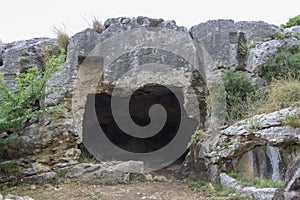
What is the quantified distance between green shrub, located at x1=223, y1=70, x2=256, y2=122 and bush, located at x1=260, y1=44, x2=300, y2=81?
0.50 meters

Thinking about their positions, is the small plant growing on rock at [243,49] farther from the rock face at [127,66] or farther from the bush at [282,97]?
the bush at [282,97]

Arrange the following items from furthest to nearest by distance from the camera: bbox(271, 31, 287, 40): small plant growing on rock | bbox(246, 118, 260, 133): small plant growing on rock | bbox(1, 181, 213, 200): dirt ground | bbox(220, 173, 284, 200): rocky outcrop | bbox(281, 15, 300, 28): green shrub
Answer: bbox(281, 15, 300, 28): green shrub < bbox(271, 31, 287, 40): small plant growing on rock < bbox(246, 118, 260, 133): small plant growing on rock < bbox(1, 181, 213, 200): dirt ground < bbox(220, 173, 284, 200): rocky outcrop

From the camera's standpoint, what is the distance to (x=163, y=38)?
7105mm

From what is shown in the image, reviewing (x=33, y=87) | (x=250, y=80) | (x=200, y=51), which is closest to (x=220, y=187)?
(x=250, y=80)

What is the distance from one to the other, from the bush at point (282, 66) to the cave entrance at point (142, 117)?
212 cm

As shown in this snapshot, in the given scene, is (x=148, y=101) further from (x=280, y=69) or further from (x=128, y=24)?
(x=280, y=69)

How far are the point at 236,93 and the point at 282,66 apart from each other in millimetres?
1162

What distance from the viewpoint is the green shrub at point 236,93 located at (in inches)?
240

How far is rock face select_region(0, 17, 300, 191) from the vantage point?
6.16 metres

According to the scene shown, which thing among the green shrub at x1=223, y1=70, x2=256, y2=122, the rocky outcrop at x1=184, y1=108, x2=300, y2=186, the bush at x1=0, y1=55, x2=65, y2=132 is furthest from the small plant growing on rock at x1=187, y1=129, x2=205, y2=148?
the bush at x1=0, y1=55, x2=65, y2=132

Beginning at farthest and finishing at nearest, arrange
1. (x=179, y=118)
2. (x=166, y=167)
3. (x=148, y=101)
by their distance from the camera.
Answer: (x=179, y=118) < (x=148, y=101) < (x=166, y=167)

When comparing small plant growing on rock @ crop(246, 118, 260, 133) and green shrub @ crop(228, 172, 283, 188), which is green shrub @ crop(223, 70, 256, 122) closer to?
small plant growing on rock @ crop(246, 118, 260, 133)

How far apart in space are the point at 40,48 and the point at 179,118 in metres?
4.86

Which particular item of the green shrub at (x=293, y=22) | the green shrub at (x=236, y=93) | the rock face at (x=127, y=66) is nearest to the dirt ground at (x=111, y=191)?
the rock face at (x=127, y=66)
